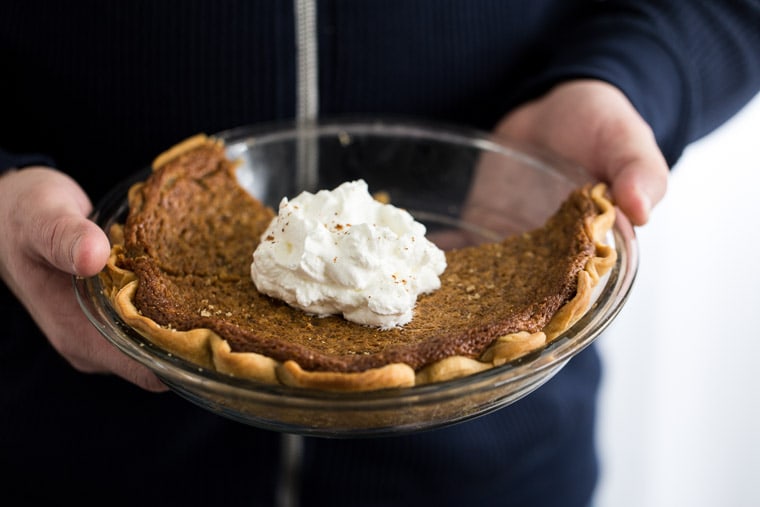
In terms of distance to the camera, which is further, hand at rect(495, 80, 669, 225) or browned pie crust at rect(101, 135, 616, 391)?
hand at rect(495, 80, 669, 225)

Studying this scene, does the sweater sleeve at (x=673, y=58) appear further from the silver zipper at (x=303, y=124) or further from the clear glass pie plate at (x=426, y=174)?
the silver zipper at (x=303, y=124)

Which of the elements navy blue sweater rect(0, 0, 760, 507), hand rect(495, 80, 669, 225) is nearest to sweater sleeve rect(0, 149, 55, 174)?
navy blue sweater rect(0, 0, 760, 507)

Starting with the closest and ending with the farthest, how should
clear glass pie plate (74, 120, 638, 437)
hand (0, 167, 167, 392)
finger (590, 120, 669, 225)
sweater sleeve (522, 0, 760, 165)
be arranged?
hand (0, 167, 167, 392), finger (590, 120, 669, 225), clear glass pie plate (74, 120, 638, 437), sweater sleeve (522, 0, 760, 165)

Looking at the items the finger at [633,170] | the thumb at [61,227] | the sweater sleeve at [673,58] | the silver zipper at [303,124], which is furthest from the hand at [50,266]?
the sweater sleeve at [673,58]

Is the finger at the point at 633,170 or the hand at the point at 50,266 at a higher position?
the finger at the point at 633,170

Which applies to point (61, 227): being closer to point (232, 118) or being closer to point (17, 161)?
point (17, 161)

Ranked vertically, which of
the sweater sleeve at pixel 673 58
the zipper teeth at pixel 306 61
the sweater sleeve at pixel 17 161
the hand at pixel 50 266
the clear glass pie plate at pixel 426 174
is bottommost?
the hand at pixel 50 266

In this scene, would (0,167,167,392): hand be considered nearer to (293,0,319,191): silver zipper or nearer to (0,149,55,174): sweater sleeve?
(0,149,55,174): sweater sleeve
